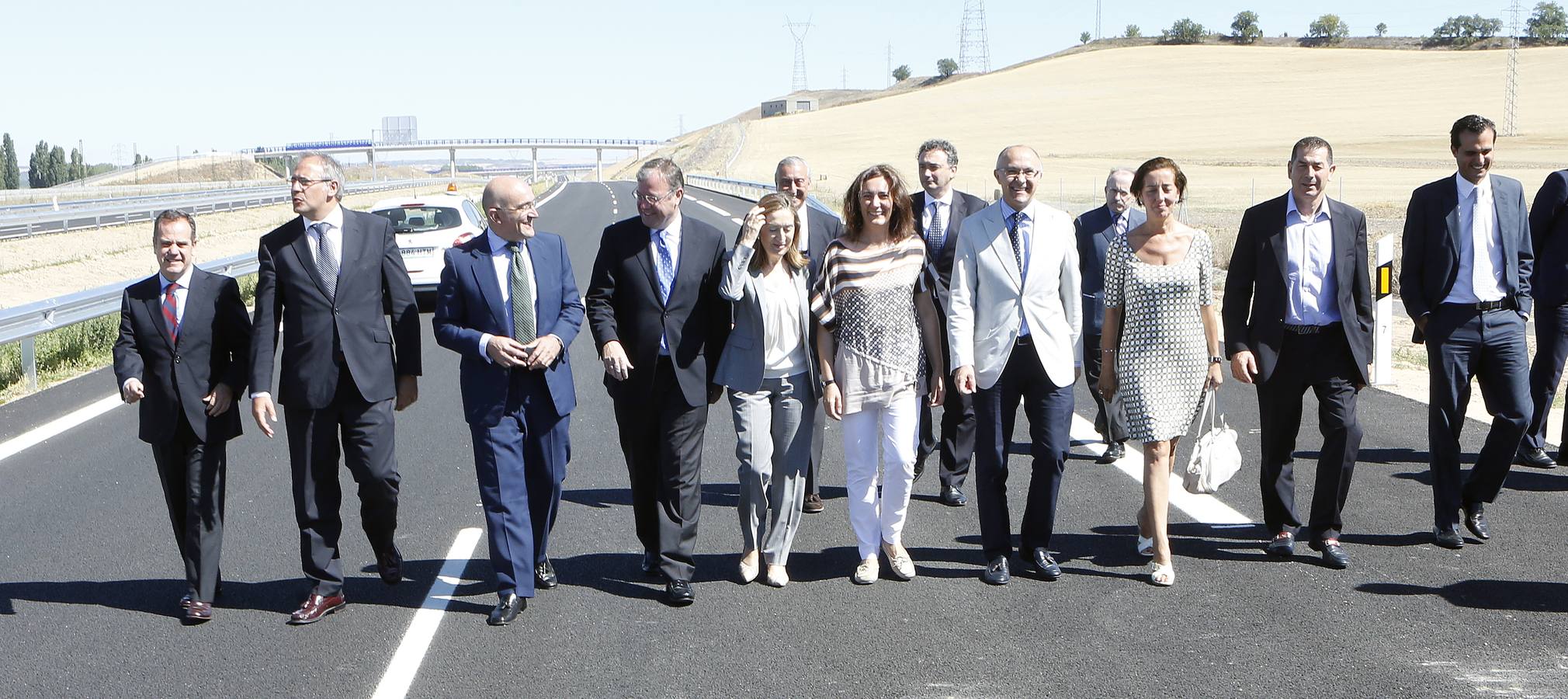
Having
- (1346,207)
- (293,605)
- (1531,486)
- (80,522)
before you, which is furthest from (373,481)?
(1531,486)

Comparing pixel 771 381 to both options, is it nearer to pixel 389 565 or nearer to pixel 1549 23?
pixel 389 565

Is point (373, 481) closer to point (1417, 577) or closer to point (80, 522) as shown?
point (80, 522)

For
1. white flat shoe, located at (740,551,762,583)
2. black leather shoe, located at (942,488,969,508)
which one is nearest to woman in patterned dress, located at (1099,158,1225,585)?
black leather shoe, located at (942,488,969,508)

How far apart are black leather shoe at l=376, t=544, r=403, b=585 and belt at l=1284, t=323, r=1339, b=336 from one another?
4131 mm

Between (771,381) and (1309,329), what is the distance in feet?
8.08

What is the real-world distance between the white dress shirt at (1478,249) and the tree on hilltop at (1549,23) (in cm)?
15078

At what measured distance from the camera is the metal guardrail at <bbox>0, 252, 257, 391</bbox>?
1095 centimetres

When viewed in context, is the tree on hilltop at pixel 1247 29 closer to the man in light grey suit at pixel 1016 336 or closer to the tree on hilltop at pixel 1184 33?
the tree on hilltop at pixel 1184 33

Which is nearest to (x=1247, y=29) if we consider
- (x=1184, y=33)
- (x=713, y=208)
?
(x=1184, y=33)

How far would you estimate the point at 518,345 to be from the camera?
5.37 metres

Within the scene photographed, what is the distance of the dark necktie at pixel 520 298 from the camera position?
A: 215 inches

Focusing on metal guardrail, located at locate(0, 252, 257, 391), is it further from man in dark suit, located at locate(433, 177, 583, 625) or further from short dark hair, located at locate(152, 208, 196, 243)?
man in dark suit, located at locate(433, 177, 583, 625)

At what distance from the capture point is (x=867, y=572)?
579 centimetres

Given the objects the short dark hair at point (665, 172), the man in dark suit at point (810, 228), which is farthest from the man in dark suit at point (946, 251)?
the short dark hair at point (665, 172)
